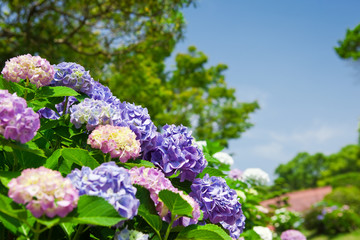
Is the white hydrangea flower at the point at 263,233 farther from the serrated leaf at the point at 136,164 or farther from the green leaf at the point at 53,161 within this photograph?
the green leaf at the point at 53,161

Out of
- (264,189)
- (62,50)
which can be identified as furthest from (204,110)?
(264,189)

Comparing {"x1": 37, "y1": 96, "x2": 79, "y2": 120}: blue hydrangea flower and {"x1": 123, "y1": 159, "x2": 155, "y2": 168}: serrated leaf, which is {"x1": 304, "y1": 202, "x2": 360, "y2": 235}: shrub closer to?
{"x1": 37, "y1": 96, "x2": 79, "y2": 120}: blue hydrangea flower

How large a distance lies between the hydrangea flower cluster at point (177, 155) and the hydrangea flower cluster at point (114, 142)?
291 mm

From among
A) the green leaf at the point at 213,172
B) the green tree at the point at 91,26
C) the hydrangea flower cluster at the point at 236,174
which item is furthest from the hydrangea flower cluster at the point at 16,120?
the green tree at the point at 91,26

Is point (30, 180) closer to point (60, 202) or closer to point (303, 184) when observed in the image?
point (60, 202)

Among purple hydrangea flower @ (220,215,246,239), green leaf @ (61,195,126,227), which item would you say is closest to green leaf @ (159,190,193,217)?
green leaf @ (61,195,126,227)

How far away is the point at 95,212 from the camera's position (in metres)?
1.17

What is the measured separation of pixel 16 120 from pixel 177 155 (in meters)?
0.83

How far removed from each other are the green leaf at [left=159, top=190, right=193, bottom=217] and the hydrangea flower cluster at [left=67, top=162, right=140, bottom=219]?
0.53ft

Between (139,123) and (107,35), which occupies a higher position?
(107,35)

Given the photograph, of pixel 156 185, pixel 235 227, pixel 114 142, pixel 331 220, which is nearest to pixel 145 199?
pixel 156 185

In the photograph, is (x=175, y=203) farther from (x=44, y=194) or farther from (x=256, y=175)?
(x=256, y=175)

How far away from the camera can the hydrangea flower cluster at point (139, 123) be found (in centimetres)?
188

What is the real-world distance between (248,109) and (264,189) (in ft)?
57.8
